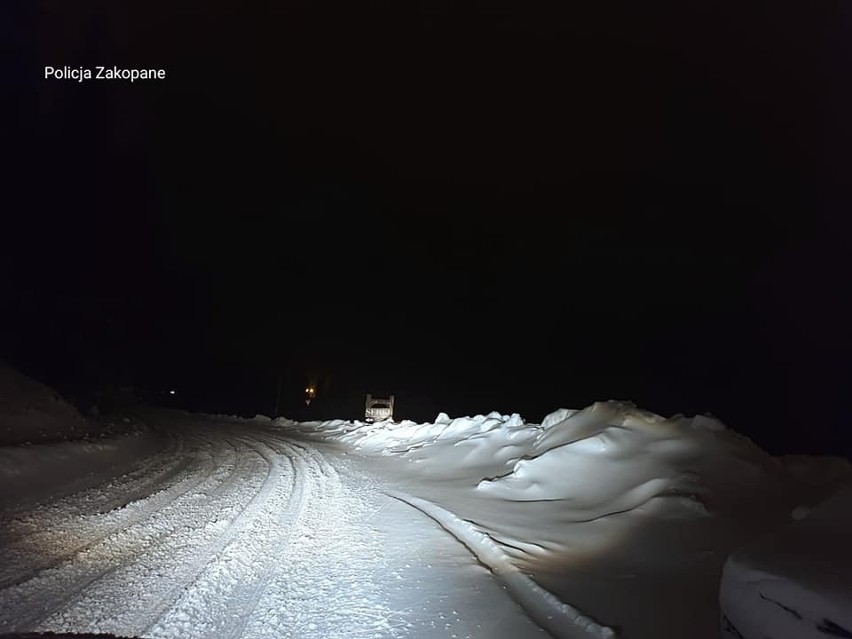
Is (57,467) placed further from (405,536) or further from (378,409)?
(378,409)

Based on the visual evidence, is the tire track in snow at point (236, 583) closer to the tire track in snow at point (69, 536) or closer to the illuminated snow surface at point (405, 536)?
the illuminated snow surface at point (405, 536)

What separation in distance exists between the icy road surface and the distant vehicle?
15.4m

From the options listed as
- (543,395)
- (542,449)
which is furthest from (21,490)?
(543,395)

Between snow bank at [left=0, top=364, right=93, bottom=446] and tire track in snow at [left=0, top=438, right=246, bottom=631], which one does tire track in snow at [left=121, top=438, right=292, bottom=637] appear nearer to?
tire track in snow at [left=0, top=438, right=246, bottom=631]

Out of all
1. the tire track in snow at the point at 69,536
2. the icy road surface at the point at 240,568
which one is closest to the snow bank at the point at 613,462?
the icy road surface at the point at 240,568

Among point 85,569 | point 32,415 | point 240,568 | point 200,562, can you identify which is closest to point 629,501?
point 240,568

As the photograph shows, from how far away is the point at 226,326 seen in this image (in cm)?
6675

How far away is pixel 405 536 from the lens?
7.33m

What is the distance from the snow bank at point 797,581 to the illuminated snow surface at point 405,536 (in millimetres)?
1323

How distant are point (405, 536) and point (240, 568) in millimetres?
2253

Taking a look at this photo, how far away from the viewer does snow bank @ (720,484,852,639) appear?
284cm

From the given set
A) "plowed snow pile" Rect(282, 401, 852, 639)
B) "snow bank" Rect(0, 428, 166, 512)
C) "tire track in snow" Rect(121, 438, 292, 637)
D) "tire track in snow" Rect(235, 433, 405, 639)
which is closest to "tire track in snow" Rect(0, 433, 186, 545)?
"snow bank" Rect(0, 428, 166, 512)

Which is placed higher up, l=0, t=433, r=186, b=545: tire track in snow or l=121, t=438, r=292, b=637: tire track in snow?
l=121, t=438, r=292, b=637: tire track in snow

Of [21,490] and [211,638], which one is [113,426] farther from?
[211,638]
